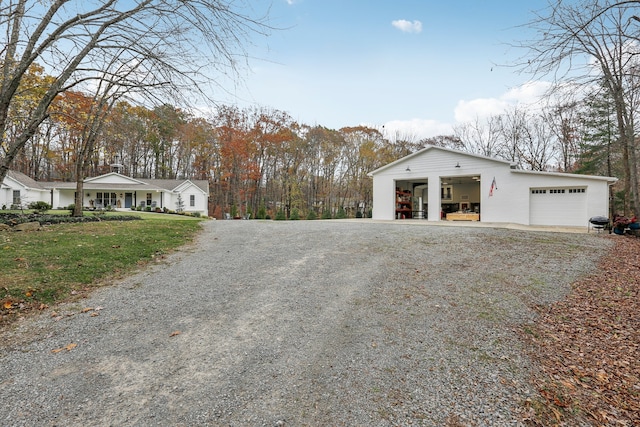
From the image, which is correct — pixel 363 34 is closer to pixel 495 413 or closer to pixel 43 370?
pixel 495 413

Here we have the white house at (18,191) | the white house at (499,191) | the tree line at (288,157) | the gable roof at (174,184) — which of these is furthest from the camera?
the gable roof at (174,184)

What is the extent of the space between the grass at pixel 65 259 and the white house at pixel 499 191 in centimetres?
1223

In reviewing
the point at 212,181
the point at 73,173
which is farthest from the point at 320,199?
the point at 73,173

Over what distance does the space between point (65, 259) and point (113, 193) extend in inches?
999

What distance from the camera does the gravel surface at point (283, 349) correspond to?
2285 millimetres

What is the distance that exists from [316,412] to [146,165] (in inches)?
1482

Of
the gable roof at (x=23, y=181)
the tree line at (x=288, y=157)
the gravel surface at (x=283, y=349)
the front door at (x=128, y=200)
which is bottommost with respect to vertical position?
the gravel surface at (x=283, y=349)

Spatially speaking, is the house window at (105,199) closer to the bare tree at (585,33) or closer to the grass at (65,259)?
the grass at (65,259)

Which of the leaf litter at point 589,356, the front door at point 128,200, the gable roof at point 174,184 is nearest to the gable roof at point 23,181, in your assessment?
the front door at point 128,200

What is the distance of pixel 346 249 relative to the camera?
7664 millimetres

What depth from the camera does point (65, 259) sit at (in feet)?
18.6

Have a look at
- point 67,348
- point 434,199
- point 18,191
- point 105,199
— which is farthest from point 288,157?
point 67,348

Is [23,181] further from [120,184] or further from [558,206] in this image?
[558,206]

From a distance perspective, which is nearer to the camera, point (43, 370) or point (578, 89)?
point (43, 370)
